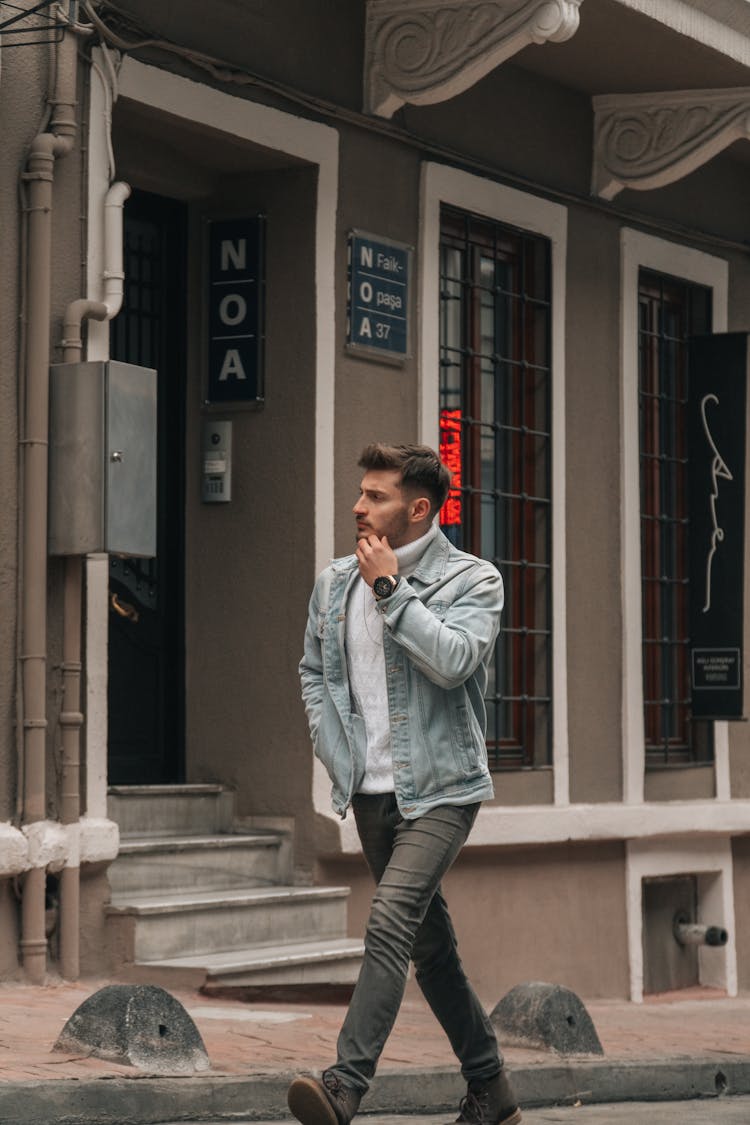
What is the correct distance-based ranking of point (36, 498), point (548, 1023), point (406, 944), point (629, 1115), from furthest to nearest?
1. point (36, 498)
2. point (548, 1023)
3. point (629, 1115)
4. point (406, 944)

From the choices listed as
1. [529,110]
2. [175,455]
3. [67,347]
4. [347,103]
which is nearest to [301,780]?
[175,455]

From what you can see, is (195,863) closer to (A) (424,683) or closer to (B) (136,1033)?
(B) (136,1033)

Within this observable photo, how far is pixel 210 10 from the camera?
977cm

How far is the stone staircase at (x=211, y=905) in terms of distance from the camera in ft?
29.0

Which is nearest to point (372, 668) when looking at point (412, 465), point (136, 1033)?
point (412, 465)

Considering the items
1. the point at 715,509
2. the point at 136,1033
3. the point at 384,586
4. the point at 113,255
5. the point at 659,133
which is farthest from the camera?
the point at 715,509

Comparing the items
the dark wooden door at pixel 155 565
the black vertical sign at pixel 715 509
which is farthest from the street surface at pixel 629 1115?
the black vertical sign at pixel 715 509

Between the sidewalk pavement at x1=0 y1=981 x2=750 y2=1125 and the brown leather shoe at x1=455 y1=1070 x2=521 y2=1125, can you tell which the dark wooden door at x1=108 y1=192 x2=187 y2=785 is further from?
the brown leather shoe at x1=455 y1=1070 x2=521 y2=1125

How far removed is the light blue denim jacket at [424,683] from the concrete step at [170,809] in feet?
11.7

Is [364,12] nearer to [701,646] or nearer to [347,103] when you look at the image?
[347,103]

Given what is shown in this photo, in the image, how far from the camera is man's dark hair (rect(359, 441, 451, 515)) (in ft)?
20.2

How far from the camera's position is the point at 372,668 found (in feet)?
19.9

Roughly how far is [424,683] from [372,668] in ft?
0.53

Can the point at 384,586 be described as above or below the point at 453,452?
below
